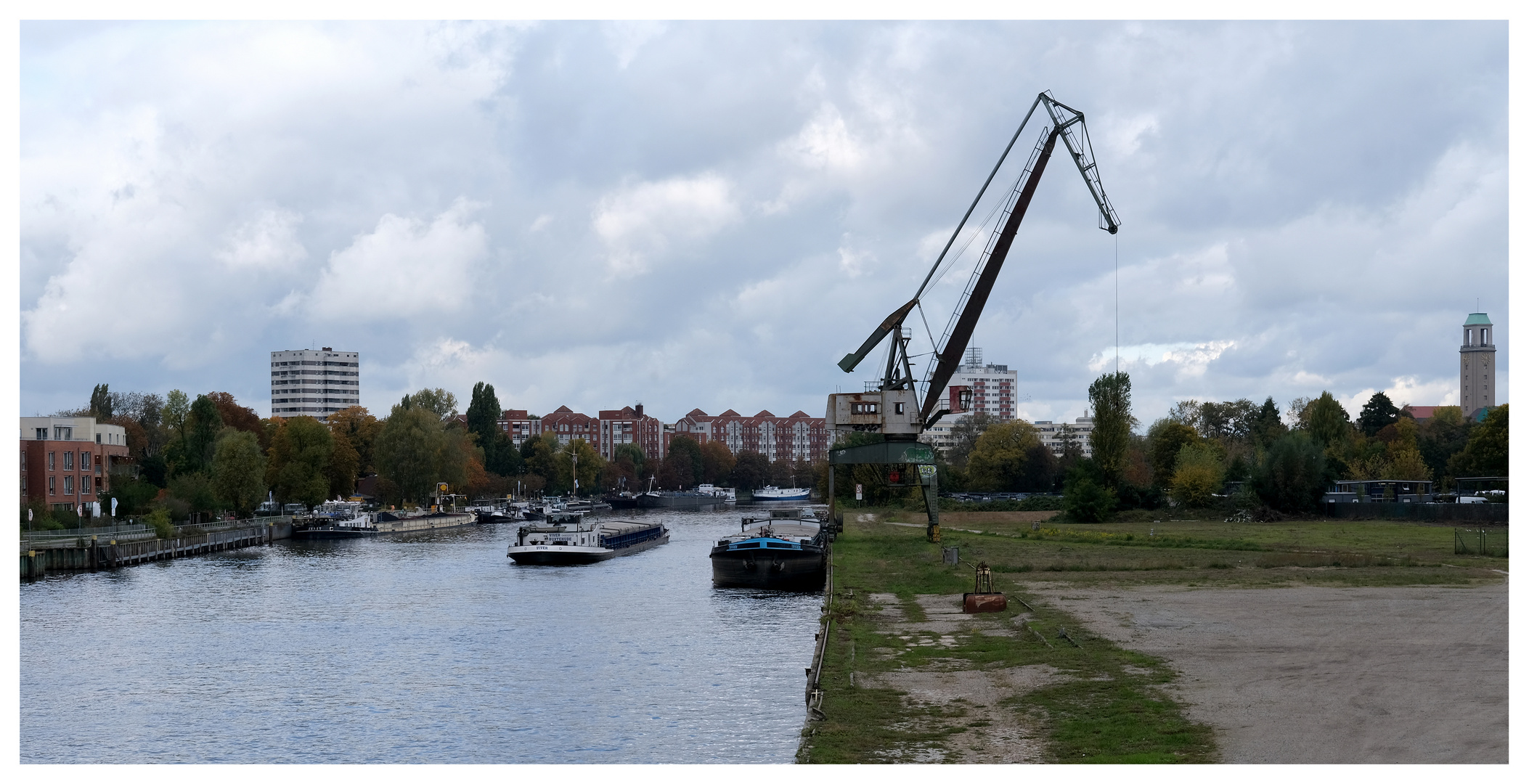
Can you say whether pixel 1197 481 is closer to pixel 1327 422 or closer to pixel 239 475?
pixel 1327 422

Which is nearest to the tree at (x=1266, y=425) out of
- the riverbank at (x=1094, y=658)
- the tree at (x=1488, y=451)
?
the tree at (x=1488, y=451)

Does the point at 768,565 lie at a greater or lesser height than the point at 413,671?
greater

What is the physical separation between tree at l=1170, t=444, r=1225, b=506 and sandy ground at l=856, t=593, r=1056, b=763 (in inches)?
2129

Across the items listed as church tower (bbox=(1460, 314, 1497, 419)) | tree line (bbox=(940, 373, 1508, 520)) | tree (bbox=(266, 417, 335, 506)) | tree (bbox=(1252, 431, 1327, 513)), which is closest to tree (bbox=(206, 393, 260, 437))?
tree (bbox=(266, 417, 335, 506))

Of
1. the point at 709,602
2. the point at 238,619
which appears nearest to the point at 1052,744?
the point at 709,602

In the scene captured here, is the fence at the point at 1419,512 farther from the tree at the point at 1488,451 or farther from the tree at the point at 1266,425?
the tree at the point at 1266,425

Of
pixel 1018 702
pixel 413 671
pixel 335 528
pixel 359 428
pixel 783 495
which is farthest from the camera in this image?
pixel 783 495

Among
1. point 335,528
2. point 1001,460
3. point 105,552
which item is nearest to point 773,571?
point 105,552

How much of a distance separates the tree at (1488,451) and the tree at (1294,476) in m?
13.4

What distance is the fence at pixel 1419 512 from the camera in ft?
190

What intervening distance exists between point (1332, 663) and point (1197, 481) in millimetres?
61872

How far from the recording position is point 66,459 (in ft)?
255

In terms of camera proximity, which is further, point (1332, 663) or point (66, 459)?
point (66, 459)

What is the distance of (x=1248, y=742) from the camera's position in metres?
15.0
